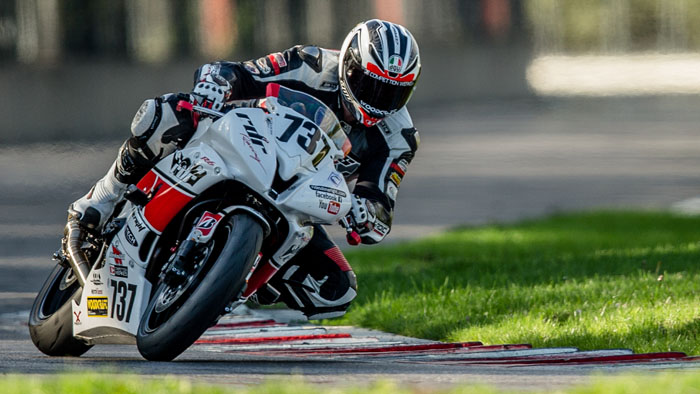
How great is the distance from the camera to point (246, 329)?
316 inches

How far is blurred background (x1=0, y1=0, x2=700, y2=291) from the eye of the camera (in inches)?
659

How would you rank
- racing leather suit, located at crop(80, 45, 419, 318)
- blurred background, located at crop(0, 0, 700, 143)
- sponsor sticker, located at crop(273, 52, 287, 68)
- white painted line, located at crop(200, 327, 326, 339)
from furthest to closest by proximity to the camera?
blurred background, located at crop(0, 0, 700, 143) → white painted line, located at crop(200, 327, 326, 339) → sponsor sticker, located at crop(273, 52, 287, 68) → racing leather suit, located at crop(80, 45, 419, 318)

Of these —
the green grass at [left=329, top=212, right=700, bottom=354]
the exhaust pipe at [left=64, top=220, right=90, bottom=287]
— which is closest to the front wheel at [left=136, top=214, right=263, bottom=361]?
the exhaust pipe at [left=64, top=220, right=90, bottom=287]

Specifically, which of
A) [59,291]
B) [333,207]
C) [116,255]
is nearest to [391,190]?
[333,207]

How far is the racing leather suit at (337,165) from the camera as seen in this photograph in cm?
658

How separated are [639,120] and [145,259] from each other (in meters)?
27.4

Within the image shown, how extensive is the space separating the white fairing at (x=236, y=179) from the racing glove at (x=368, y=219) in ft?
1.15

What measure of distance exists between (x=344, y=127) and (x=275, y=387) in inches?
100

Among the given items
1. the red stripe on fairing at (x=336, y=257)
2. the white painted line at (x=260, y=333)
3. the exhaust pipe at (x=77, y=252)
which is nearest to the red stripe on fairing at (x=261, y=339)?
the white painted line at (x=260, y=333)

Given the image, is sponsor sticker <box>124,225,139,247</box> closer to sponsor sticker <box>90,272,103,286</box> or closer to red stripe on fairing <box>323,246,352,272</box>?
sponsor sticker <box>90,272,103,286</box>

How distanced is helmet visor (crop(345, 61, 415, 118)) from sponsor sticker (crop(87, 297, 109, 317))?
1.54 metres

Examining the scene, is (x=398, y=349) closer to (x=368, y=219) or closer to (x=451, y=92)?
(x=368, y=219)

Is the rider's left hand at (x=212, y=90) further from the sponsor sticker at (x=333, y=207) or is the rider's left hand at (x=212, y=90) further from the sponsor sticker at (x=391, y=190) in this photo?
the sponsor sticker at (x=391, y=190)

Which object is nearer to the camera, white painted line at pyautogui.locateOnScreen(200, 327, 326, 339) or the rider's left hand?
the rider's left hand
